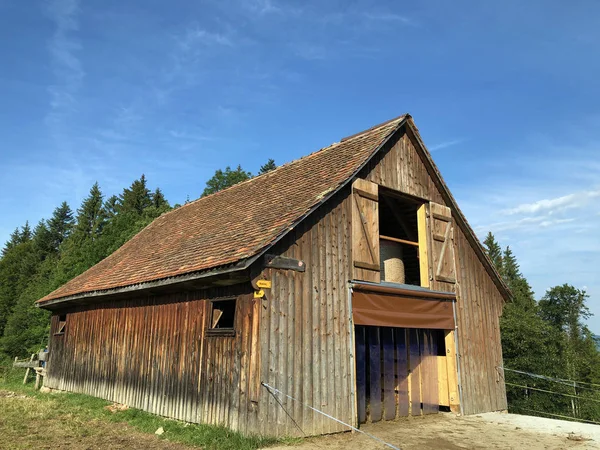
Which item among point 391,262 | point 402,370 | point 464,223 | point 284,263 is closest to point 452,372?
point 402,370

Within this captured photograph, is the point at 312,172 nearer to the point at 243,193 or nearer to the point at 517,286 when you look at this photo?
the point at 243,193

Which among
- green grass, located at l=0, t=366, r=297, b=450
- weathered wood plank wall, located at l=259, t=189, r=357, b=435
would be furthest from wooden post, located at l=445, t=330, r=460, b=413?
green grass, located at l=0, t=366, r=297, b=450

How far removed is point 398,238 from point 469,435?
6.62m

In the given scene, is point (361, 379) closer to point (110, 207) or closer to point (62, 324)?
point (62, 324)

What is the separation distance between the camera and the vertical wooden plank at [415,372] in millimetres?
11703

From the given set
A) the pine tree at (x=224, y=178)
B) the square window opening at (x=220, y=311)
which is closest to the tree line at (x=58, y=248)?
the pine tree at (x=224, y=178)

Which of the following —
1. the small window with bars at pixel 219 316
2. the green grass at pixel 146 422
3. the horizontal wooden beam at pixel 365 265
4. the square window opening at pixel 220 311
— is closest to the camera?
Answer: the green grass at pixel 146 422

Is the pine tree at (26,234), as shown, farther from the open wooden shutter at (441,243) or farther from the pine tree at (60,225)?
the open wooden shutter at (441,243)

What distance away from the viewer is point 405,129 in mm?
11914

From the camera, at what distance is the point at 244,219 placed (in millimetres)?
10578

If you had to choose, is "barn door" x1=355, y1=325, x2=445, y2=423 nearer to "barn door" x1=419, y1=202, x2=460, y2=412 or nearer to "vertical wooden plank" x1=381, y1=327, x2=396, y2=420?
"vertical wooden plank" x1=381, y1=327, x2=396, y2=420

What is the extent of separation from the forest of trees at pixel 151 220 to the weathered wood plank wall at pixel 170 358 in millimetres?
9066

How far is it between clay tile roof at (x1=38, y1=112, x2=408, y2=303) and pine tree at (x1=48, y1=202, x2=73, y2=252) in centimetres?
6067

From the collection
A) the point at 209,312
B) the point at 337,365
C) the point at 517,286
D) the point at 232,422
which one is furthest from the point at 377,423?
the point at 517,286
